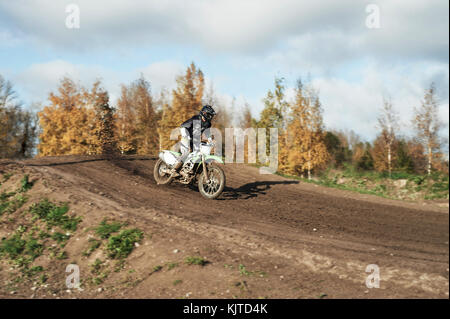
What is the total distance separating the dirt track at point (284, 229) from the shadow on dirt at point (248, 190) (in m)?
0.04

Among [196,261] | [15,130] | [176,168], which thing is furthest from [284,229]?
[15,130]

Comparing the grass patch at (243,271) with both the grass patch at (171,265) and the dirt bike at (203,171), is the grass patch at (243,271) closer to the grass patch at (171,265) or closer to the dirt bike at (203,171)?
the grass patch at (171,265)

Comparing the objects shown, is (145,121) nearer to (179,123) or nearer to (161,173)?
(179,123)

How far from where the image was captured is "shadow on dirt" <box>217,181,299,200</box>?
12094 millimetres

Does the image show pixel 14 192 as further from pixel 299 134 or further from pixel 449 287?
pixel 299 134

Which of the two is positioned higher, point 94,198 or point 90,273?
point 94,198

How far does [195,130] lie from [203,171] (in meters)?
1.39

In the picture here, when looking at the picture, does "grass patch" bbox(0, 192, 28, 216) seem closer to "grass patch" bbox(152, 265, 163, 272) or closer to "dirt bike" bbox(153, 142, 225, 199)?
"dirt bike" bbox(153, 142, 225, 199)

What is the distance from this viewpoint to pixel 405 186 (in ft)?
50.0

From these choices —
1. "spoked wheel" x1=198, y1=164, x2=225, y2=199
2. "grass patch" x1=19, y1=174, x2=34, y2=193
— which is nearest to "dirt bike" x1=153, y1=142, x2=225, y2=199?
"spoked wheel" x1=198, y1=164, x2=225, y2=199
